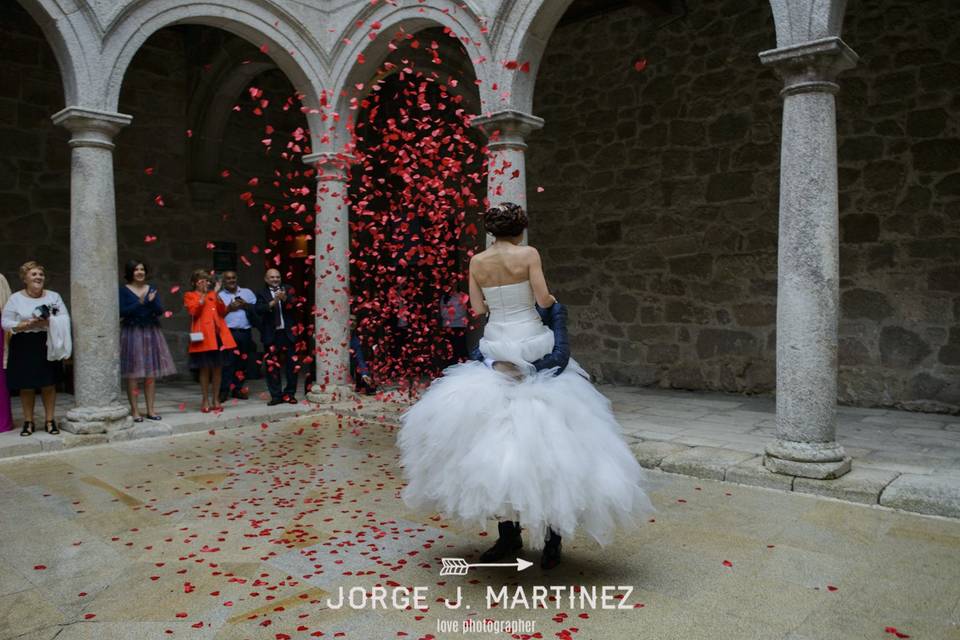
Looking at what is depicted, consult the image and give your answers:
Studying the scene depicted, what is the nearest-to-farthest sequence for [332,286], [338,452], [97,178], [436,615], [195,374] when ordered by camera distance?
[436,615]
[338,452]
[97,178]
[332,286]
[195,374]

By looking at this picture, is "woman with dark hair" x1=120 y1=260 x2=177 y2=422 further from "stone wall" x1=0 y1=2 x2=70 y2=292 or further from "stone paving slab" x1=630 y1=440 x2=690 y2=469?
"stone paving slab" x1=630 y1=440 x2=690 y2=469

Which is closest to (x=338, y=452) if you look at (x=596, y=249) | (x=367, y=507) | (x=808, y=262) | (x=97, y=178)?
(x=367, y=507)

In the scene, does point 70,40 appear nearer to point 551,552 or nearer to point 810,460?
point 551,552

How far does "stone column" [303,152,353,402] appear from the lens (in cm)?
796

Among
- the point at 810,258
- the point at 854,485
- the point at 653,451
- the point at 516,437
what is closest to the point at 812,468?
the point at 854,485

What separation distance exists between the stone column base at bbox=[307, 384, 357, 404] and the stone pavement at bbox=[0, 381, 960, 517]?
0.12m

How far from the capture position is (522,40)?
20.4ft

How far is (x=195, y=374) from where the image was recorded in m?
10.2

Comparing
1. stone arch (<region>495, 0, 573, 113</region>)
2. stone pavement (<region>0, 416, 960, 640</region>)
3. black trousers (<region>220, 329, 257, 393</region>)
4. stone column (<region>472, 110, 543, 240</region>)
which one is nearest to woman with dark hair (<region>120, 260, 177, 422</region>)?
black trousers (<region>220, 329, 257, 393</region>)

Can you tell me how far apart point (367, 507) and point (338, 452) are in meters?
1.62

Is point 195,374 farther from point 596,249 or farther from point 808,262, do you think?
point 808,262

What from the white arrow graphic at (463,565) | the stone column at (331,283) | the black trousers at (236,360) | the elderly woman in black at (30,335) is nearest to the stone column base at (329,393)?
Answer: the stone column at (331,283)

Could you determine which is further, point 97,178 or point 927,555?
point 97,178

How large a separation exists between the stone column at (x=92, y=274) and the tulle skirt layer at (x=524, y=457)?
4274mm
